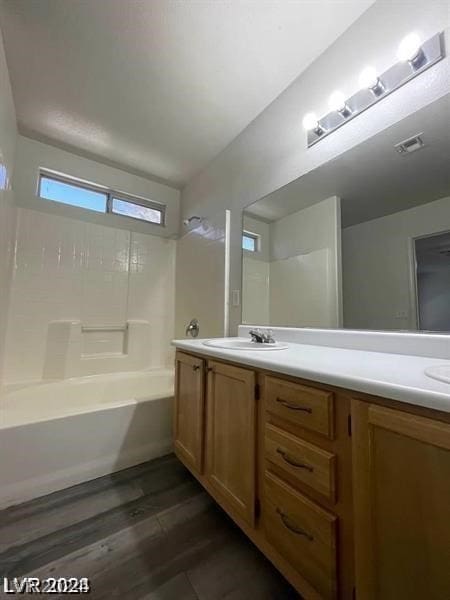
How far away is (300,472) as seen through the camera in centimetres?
79

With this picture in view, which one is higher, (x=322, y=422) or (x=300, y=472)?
(x=322, y=422)

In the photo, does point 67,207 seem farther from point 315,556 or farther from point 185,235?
point 315,556

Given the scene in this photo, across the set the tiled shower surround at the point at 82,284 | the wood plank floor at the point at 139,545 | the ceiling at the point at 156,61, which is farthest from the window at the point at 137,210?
the wood plank floor at the point at 139,545

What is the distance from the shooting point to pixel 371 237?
1.28 meters

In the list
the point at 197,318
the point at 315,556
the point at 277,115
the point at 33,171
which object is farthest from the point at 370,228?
the point at 33,171

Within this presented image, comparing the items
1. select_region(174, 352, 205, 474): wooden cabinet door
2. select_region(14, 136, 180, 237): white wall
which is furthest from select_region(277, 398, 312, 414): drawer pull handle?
select_region(14, 136, 180, 237): white wall

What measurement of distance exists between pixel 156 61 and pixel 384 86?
129cm

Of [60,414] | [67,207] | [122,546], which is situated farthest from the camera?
[67,207]

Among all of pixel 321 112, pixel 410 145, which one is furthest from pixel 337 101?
pixel 410 145

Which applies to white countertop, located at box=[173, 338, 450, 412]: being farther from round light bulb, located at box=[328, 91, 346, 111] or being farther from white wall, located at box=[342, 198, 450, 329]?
round light bulb, located at box=[328, 91, 346, 111]

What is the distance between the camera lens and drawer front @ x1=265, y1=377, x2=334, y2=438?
72 cm

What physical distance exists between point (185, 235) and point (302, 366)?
2.29 metres

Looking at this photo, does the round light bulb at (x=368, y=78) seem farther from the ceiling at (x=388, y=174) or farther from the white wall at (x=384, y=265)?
the white wall at (x=384, y=265)

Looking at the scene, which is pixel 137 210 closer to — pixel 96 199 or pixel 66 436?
pixel 96 199
